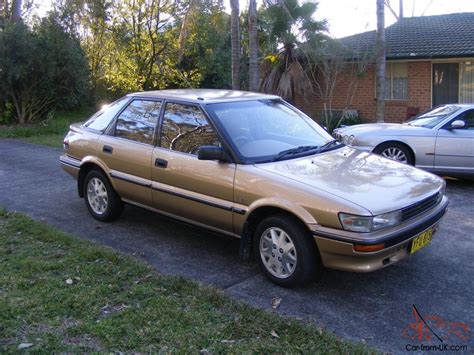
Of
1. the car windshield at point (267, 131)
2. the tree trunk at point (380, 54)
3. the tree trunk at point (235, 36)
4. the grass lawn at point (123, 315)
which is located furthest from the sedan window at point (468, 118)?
the tree trunk at point (235, 36)

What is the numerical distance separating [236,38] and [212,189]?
9342 millimetres

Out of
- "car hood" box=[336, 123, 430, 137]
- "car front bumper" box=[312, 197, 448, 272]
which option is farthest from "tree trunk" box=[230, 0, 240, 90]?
"car front bumper" box=[312, 197, 448, 272]

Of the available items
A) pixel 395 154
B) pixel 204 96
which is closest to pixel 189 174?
pixel 204 96

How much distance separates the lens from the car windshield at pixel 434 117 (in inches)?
338

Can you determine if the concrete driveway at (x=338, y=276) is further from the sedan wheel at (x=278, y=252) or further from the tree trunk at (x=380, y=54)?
the tree trunk at (x=380, y=54)

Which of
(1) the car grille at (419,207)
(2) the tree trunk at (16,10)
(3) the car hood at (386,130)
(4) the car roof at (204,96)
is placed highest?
(2) the tree trunk at (16,10)

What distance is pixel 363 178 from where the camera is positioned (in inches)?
176

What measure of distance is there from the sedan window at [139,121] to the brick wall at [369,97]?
1210 cm

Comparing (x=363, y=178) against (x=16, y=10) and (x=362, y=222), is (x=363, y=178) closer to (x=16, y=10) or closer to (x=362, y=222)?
(x=362, y=222)

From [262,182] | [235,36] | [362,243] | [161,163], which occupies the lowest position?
[362,243]

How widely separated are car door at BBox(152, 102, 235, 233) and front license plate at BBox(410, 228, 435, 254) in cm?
158

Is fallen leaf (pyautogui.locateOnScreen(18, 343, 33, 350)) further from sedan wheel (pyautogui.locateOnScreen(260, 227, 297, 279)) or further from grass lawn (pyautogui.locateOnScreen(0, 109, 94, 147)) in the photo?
grass lawn (pyautogui.locateOnScreen(0, 109, 94, 147))

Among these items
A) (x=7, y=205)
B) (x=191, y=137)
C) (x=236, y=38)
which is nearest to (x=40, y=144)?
(x=236, y=38)

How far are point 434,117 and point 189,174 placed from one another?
18.0 feet
